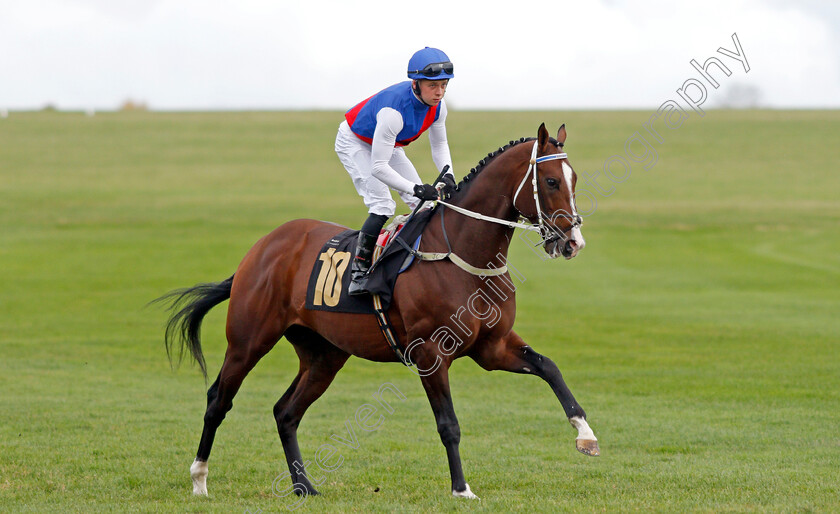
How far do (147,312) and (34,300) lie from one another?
3295mm

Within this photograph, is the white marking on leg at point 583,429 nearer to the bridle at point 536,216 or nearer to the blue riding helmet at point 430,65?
the bridle at point 536,216

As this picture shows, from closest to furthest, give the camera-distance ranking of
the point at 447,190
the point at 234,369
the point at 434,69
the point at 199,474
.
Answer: the point at 434,69
the point at 447,190
the point at 199,474
the point at 234,369

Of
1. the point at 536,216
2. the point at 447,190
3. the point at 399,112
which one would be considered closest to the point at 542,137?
the point at 536,216

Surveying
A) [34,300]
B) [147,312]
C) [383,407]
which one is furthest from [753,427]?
[34,300]

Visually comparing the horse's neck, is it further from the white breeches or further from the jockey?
the white breeches

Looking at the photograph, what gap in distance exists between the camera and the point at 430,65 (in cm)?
671

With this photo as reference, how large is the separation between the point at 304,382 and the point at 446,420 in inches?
67.5

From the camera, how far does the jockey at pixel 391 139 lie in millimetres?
6805

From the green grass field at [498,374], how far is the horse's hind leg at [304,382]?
382mm

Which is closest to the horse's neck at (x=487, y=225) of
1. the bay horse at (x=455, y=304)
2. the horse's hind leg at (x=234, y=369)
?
the bay horse at (x=455, y=304)

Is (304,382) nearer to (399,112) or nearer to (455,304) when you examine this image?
(455,304)

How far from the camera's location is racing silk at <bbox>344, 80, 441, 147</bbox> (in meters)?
6.95

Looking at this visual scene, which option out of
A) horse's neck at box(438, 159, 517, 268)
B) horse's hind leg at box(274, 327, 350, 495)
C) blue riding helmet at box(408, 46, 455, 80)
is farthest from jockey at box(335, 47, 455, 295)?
horse's hind leg at box(274, 327, 350, 495)

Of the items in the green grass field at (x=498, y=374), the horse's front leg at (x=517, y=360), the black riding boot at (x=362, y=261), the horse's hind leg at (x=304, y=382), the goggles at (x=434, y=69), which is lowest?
the green grass field at (x=498, y=374)
